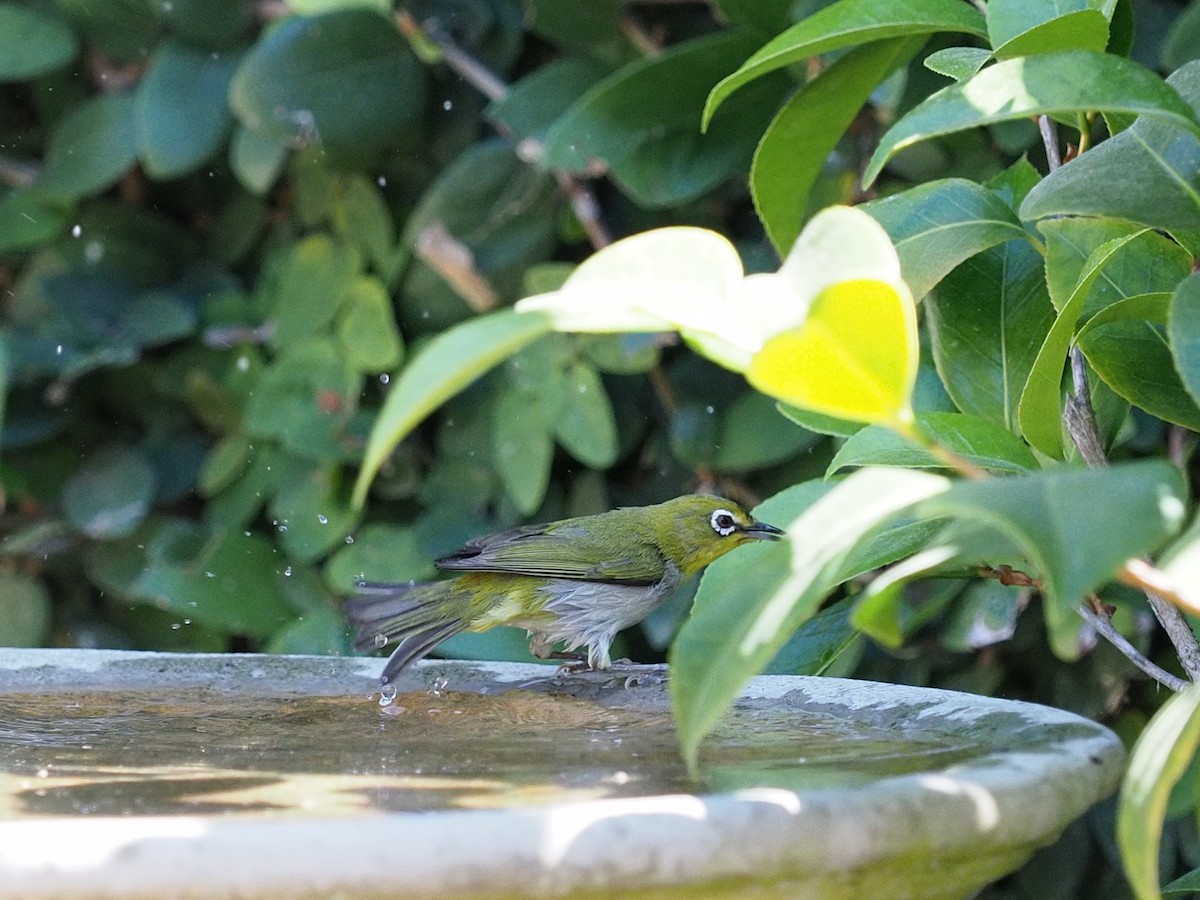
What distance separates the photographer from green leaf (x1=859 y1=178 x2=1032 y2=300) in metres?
1.47

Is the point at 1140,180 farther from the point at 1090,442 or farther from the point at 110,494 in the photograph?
the point at 110,494

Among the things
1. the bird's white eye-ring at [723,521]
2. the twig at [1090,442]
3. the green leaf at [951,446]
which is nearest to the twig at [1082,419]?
the twig at [1090,442]

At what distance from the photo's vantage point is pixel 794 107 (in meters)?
1.64

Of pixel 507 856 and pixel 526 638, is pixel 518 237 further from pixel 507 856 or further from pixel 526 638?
pixel 507 856

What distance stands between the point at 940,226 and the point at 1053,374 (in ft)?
0.78

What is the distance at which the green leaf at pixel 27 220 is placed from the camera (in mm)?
3834

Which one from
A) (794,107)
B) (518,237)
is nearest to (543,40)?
(518,237)

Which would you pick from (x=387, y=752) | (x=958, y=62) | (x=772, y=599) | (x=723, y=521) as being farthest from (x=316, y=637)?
(x=772, y=599)

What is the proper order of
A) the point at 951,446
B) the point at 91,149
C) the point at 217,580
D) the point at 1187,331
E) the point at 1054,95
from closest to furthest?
the point at 1187,331
the point at 1054,95
the point at 951,446
the point at 217,580
the point at 91,149

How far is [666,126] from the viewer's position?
274 cm

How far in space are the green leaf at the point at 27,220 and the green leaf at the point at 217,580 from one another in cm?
93

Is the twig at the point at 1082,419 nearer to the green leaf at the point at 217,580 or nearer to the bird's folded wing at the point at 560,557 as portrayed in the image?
the bird's folded wing at the point at 560,557

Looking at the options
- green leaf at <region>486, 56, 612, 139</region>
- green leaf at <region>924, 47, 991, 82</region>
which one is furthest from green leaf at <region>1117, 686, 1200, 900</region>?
green leaf at <region>486, 56, 612, 139</region>

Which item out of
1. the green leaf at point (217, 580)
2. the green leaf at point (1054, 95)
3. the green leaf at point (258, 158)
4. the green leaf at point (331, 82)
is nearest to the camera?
the green leaf at point (1054, 95)
